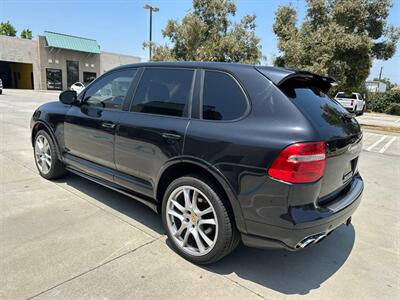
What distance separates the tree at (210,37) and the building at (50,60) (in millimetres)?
Answer: 21201

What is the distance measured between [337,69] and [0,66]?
Answer: 42.2 meters

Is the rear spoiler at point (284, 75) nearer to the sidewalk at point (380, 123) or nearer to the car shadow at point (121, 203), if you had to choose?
the car shadow at point (121, 203)

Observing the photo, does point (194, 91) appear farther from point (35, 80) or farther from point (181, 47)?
point (35, 80)

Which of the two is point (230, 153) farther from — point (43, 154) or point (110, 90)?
point (43, 154)

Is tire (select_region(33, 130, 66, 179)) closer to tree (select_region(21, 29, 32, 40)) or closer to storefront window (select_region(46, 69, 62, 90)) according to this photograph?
storefront window (select_region(46, 69, 62, 90))

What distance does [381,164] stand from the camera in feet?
23.9

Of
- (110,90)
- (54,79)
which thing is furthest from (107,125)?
(54,79)

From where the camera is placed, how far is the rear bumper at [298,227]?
2234 mm

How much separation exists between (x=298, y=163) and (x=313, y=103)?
2.40ft

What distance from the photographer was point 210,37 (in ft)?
67.4

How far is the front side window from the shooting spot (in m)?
3.54

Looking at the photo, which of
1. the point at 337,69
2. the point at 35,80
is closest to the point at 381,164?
the point at 337,69

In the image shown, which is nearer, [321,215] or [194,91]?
[321,215]

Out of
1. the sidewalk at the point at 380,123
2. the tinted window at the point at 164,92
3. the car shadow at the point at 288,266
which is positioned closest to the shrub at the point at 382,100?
the sidewalk at the point at 380,123
